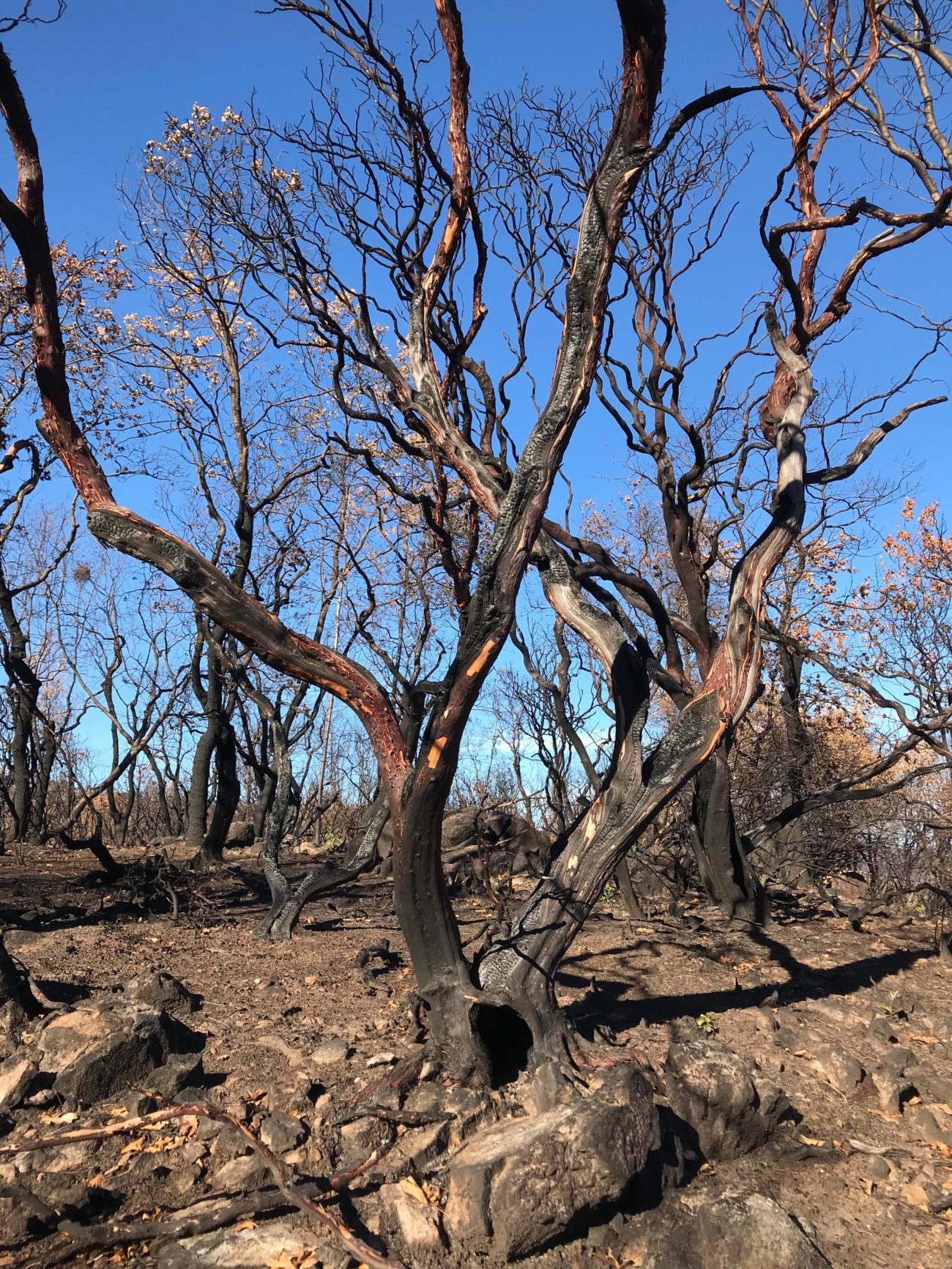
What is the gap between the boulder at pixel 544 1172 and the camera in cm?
319

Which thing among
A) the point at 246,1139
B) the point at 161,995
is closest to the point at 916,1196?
the point at 246,1139

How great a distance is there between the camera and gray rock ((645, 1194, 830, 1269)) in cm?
305

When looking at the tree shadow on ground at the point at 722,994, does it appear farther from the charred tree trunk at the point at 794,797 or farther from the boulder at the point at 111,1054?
the boulder at the point at 111,1054

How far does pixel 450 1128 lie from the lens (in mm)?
3736

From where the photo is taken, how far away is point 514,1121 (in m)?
3.69

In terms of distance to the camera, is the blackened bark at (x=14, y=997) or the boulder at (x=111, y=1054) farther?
the blackened bark at (x=14, y=997)

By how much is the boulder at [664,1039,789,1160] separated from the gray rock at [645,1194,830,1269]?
0.60 m

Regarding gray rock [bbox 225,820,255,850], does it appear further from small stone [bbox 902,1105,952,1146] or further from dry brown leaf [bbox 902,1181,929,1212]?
dry brown leaf [bbox 902,1181,929,1212]

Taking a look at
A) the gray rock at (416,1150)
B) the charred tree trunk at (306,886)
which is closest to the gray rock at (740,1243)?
the gray rock at (416,1150)

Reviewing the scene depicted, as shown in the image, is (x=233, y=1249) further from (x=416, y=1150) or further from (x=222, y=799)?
(x=222, y=799)

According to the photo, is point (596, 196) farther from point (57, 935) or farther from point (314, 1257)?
point (57, 935)

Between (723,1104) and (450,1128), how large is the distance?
1.22 metres

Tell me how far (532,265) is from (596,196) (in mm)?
4944

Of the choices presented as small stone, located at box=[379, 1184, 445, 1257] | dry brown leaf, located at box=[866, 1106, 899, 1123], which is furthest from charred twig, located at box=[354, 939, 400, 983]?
dry brown leaf, located at box=[866, 1106, 899, 1123]
